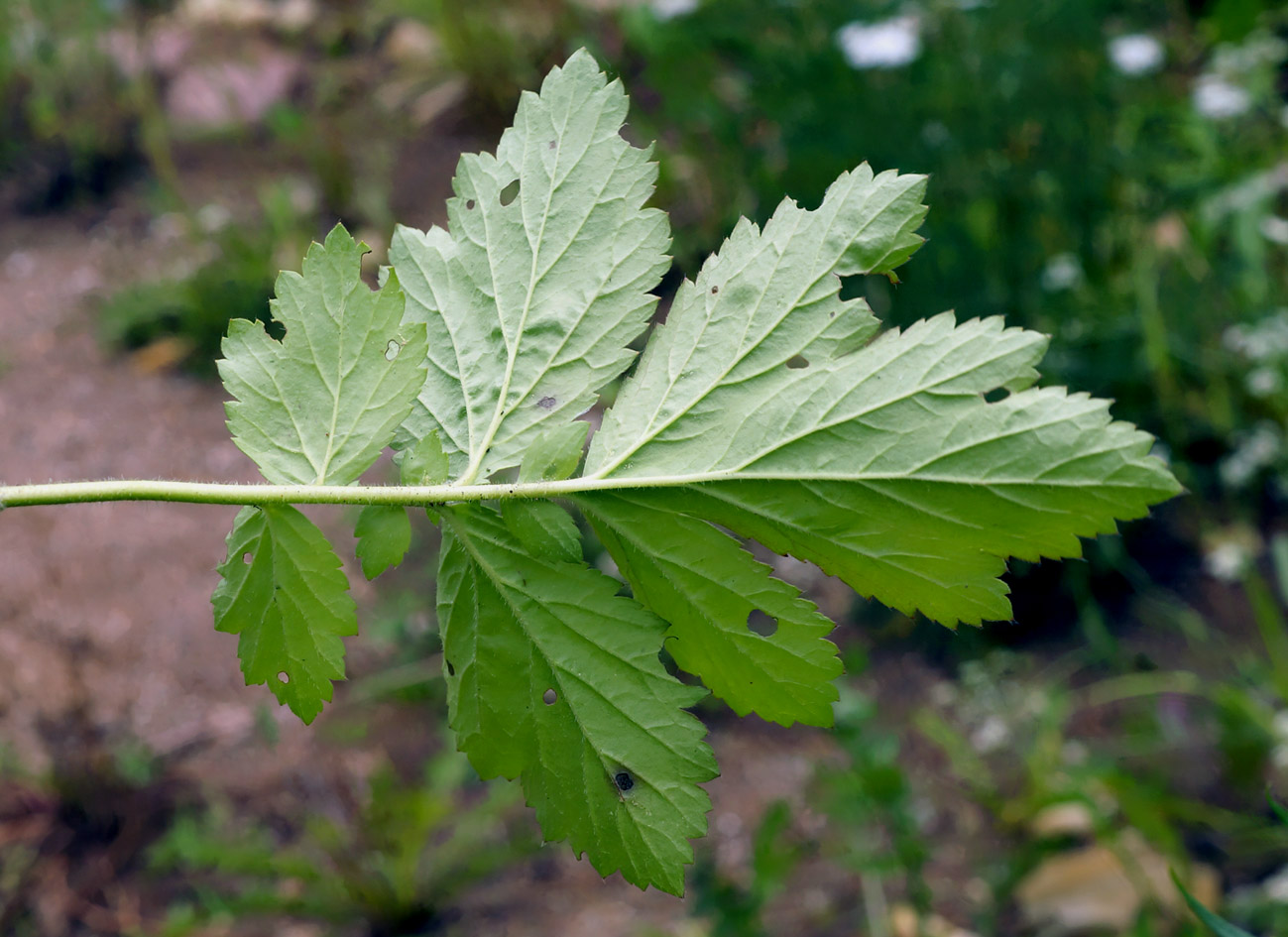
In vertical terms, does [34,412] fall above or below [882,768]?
above

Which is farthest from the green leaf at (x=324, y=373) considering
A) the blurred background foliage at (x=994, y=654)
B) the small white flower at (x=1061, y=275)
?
the small white flower at (x=1061, y=275)

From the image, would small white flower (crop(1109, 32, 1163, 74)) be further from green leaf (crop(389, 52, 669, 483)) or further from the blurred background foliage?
green leaf (crop(389, 52, 669, 483))

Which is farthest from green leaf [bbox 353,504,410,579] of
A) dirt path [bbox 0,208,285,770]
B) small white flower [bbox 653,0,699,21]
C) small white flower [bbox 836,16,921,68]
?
small white flower [bbox 653,0,699,21]

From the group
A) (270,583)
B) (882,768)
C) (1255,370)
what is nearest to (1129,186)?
(1255,370)

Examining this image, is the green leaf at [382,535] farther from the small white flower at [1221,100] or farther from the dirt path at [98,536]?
the small white flower at [1221,100]

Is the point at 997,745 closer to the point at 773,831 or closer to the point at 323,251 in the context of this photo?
the point at 773,831

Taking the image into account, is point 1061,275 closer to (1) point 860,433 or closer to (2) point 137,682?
(1) point 860,433
